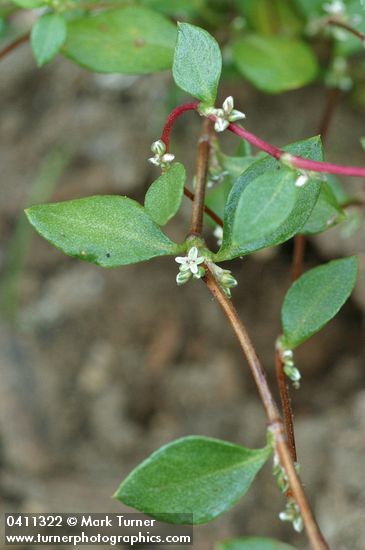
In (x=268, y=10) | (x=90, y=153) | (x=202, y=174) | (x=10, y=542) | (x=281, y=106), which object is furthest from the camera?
(x=90, y=153)

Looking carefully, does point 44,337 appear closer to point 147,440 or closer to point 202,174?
point 147,440

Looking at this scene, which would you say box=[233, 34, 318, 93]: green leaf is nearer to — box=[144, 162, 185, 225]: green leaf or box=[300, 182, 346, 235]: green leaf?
box=[300, 182, 346, 235]: green leaf

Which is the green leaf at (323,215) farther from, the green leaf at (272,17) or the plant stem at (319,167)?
the green leaf at (272,17)

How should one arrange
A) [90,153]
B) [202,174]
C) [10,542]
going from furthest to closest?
[90,153]
[10,542]
[202,174]

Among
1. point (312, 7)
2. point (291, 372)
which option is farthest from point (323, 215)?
point (312, 7)

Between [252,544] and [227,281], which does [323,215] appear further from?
[252,544]

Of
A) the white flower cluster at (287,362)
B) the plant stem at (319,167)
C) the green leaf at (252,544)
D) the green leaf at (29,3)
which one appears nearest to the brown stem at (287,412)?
the white flower cluster at (287,362)

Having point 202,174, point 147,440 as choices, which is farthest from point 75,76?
point 202,174

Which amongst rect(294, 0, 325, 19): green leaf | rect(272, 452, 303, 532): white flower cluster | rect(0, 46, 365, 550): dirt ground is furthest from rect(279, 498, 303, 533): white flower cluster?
rect(294, 0, 325, 19): green leaf
